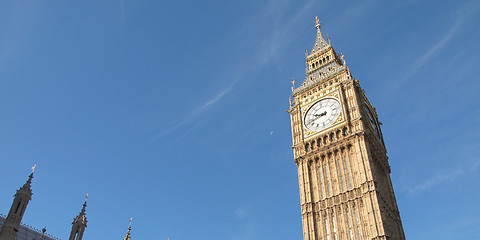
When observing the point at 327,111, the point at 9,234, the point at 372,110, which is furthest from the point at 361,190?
the point at 9,234

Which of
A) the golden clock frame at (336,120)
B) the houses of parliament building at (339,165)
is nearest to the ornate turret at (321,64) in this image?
the houses of parliament building at (339,165)

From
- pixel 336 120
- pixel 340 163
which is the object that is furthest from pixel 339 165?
pixel 336 120

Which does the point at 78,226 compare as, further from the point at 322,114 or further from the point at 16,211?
the point at 322,114

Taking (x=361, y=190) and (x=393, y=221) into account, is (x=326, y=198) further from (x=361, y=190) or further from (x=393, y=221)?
(x=393, y=221)

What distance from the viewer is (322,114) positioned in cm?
6806

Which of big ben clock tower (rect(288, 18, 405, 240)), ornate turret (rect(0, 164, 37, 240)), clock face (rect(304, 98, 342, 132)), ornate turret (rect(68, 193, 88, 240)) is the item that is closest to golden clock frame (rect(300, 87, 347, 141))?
big ben clock tower (rect(288, 18, 405, 240))

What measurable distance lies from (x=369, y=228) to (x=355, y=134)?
15054mm

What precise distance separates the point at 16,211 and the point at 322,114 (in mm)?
47203

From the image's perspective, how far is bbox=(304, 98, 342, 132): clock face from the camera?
217ft

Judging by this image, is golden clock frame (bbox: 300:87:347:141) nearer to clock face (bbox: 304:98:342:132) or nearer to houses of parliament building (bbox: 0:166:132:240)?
clock face (bbox: 304:98:342:132)

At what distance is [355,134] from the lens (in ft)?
200

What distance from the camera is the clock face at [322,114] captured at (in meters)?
66.2

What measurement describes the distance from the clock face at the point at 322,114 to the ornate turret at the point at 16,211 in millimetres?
43142

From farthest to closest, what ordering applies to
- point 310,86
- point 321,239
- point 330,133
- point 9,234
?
point 310,86 → point 330,133 → point 321,239 → point 9,234
